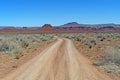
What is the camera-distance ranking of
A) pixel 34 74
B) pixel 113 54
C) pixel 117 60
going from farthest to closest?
pixel 113 54 → pixel 117 60 → pixel 34 74

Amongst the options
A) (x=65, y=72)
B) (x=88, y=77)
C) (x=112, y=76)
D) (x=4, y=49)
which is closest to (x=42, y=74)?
(x=65, y=72)

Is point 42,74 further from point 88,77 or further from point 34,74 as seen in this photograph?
point 88,77

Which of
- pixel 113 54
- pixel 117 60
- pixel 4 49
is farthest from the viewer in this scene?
pixel 4 49

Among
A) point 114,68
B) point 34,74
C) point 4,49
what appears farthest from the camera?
point 4,49

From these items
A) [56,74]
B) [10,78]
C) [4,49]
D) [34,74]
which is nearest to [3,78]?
[10,78]

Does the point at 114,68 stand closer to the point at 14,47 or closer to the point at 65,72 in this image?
the point at 65,72

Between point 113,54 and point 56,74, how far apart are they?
900 centimetres

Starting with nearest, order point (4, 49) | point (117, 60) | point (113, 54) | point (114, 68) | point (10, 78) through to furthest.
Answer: point (10, 78), point (114, 68), point (117, 60), point (113, 54), point (4, 49)

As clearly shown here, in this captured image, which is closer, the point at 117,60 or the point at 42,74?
the point at 42,74

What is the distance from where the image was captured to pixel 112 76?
1373 cm

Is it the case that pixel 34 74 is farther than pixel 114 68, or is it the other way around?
pixel 114 68

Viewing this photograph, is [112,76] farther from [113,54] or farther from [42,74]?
[113,54]

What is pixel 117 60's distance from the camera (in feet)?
63.4

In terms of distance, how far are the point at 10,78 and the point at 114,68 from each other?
23.8 feet
